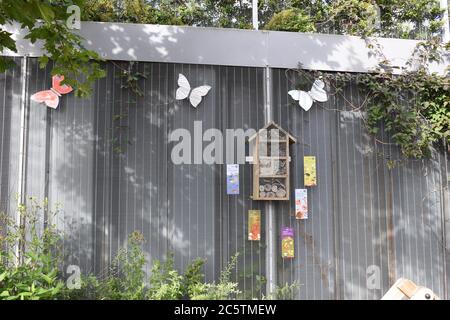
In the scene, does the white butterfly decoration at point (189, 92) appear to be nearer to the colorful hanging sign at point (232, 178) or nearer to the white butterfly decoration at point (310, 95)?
the colorful hanging sign at point (232, 178)

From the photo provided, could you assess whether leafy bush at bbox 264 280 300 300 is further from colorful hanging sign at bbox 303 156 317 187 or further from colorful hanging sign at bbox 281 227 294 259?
colorful hanging sign at bbox 303 156 317 187

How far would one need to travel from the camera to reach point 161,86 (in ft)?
15.8

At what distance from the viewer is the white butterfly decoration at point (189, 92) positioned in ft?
15.8

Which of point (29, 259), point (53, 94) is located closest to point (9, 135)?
point (53, 94)

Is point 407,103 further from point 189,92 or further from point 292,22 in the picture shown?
point 189,92

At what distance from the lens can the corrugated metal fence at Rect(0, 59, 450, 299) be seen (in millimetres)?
4625

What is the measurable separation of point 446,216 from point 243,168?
2540mm

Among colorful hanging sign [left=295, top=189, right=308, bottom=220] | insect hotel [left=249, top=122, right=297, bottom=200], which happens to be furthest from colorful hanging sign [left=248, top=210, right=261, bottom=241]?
colorful hanging sign [left=295, top=189, right=308, bottom=220]

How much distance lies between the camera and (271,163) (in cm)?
456

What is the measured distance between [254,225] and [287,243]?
0.43 m

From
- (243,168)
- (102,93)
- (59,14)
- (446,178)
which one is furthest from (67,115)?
(446,178)

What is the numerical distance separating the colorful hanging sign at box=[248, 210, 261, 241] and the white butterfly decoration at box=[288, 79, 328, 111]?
1.39m

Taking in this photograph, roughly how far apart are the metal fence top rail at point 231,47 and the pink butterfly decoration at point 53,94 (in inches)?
15.4

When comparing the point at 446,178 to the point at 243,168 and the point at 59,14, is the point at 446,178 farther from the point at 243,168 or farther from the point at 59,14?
the point at 59,14
